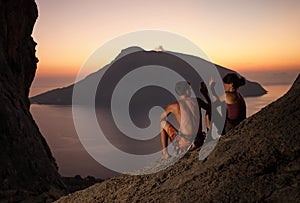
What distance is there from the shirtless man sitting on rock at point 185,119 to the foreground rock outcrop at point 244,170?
31 centimetres

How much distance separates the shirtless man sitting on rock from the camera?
635cm

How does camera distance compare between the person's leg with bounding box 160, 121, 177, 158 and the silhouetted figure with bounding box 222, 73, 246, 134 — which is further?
the person's leg with bounding box 160, 121, 177, 158

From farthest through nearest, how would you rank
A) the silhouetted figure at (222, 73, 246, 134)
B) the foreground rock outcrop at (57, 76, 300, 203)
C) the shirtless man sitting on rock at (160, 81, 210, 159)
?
the shirtless man sitting on rock at (160, 81, 210, 159) → the silhouetted figure at (222, 73, 246, 134) → the foreground rock outcrop at (57, 76, 300, 203)

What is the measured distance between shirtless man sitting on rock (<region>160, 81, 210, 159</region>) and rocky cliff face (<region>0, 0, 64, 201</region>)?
9.95 metres

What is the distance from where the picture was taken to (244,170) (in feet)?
14.8

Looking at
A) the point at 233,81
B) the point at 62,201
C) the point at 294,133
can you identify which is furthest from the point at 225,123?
the point at 62,201

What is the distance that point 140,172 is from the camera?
6.68 m

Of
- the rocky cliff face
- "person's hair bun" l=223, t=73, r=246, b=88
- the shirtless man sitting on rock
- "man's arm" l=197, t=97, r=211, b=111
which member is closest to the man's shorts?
the shirtless man sitting on rock

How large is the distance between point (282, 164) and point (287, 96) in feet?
5.48

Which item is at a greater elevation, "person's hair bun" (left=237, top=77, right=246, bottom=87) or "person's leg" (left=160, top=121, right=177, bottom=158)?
"person's hair bun" (left=237, top=77, right=246, bottom=87)

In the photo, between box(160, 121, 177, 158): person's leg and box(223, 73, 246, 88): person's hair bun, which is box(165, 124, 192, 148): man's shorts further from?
box(223, 73, 246, 88): person's hair bun

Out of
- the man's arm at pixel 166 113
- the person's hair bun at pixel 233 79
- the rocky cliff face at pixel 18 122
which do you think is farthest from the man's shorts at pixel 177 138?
the rocky cliff face at pixel 18 122

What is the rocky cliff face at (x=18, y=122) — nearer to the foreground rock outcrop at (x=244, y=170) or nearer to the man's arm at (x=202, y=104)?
the foreground rock outcrop at (x=244, y=170)

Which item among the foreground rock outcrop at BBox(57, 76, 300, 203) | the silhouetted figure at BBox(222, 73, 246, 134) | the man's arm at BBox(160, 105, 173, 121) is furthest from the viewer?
the man's arm at BBox(160, 105, 173, 121)
